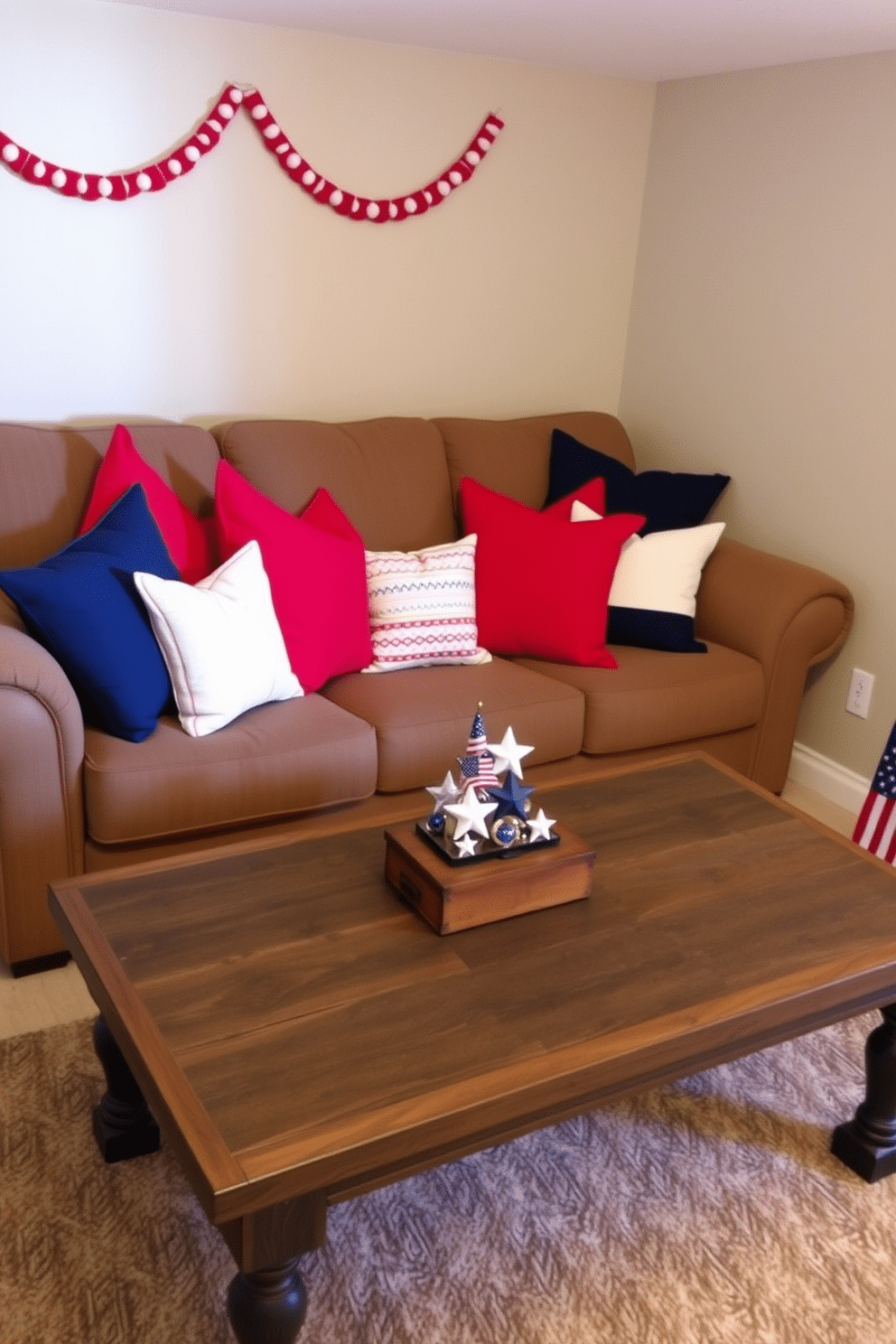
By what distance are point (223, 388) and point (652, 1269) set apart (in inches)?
95.9

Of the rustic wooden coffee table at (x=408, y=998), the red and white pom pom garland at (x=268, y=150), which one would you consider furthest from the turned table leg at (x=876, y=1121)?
the red and white pom pom garland at (x=268, y=150)

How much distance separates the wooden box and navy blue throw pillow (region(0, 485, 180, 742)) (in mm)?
767

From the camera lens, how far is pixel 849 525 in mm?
3324

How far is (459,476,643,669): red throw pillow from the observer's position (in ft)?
10.3

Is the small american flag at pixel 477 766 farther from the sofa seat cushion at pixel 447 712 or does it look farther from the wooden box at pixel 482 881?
the sofa seat cushion at pixel 447 712

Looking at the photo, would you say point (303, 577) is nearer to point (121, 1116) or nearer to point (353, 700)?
point (353, 700)

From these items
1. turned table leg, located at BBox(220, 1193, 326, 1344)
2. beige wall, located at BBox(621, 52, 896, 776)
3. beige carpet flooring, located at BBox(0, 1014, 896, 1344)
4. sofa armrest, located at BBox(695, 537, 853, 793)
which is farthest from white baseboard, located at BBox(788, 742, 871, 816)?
turned table leg, located at BBox(220, 1193, 326, 1344)

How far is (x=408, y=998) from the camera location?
173cm

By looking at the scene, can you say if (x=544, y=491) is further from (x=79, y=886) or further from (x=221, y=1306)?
(x=221, y=1306)

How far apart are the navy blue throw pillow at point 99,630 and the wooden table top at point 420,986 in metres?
0.55

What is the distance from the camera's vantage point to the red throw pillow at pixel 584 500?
3.41m

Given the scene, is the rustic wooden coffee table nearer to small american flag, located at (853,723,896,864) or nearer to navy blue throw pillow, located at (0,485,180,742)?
navy blue throw pillow, located at (0,485,180,742)

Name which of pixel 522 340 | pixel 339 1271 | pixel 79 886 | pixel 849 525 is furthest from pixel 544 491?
pixel 339 1271

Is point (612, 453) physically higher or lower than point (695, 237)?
lower
